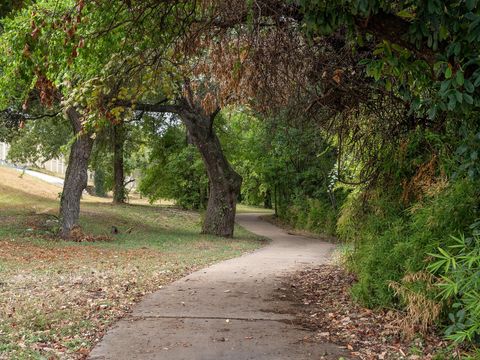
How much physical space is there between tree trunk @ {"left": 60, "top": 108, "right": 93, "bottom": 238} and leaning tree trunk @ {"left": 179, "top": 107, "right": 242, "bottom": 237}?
3.84 m

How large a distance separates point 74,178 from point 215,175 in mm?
5753

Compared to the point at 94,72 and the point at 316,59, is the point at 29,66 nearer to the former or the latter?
the point at 94,72

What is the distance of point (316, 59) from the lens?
781 centimetres

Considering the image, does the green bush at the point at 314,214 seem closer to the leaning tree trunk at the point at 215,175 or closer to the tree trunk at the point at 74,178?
the leaning tree trunk at the point at 215,175

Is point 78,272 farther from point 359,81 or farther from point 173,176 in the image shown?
point 173,176

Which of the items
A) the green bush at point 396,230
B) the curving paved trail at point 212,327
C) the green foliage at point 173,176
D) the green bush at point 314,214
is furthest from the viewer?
the green foliage at point 173,176

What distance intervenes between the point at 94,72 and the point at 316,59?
361cm

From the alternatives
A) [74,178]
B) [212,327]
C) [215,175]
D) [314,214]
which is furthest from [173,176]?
[212,327]

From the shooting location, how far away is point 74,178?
701 inches

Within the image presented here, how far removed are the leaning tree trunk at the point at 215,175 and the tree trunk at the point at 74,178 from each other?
3.84 metres

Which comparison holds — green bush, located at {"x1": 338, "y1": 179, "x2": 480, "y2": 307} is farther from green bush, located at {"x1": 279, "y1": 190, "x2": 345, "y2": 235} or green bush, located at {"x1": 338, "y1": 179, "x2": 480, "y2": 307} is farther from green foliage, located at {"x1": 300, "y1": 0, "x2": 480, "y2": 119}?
green bush, located at {"x1": 279, "y1": 190, "x2": 345, "y2": 235}

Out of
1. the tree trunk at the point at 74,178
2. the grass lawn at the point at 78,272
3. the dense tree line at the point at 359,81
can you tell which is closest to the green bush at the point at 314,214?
the grass lawn at the point at 78,272

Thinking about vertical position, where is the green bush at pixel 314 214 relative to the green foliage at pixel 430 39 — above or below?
below

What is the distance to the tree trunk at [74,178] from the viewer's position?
17734mm
